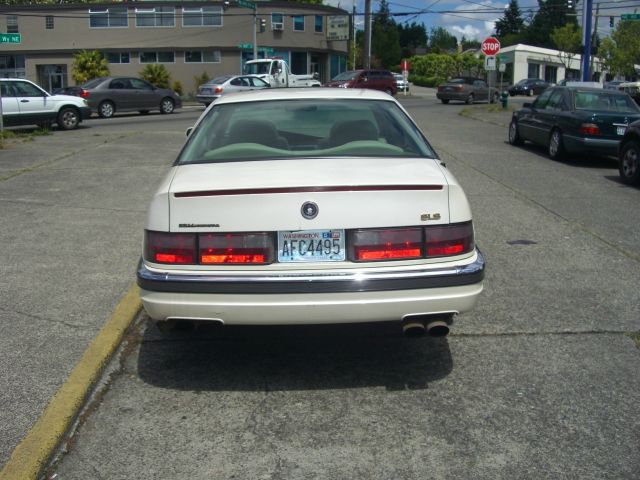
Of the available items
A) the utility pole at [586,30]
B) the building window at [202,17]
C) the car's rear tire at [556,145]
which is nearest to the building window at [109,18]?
the building window at [202,17]

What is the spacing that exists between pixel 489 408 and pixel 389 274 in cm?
91

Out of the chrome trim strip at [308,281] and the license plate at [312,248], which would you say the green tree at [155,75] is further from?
the license plate at [312,248]

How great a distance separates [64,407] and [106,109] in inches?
1018

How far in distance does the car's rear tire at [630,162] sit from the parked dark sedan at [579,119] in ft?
5.24

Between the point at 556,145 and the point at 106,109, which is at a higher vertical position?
the point at 106,109

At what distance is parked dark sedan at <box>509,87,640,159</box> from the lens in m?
13.5

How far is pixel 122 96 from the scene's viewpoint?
28.3 m

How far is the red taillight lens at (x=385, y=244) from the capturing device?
3826mm

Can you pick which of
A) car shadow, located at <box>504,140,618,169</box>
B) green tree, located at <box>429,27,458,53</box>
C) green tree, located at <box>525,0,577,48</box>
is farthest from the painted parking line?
green tree, located at <box>429,27,458,53</box>

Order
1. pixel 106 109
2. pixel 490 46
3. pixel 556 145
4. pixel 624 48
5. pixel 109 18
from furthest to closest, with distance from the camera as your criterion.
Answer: pixel 109 18 < pixel 624 48 < pixel 490 46 < pixel 106 109 < pixel 556 145

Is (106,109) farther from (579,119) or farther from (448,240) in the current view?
(448,240)

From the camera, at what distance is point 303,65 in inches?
2224

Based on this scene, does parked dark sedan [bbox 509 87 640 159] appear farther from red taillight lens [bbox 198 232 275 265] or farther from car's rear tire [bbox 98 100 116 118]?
car's rear tire [bbox 98 100 116 118]

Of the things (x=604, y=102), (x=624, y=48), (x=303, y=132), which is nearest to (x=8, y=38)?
(x=604, y=102)
